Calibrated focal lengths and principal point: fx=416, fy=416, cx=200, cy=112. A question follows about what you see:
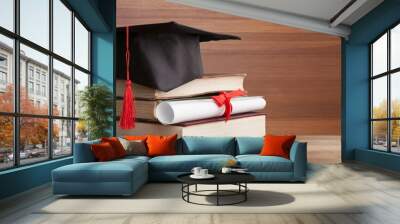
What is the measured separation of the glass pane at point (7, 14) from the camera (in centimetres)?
405

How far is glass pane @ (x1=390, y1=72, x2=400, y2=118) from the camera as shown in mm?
7090

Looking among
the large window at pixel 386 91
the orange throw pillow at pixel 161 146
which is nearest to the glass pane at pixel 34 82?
the orange throw pillow at pixel 161 146

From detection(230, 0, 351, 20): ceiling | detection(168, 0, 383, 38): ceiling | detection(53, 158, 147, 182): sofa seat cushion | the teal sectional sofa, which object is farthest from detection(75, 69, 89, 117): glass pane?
detection(230, 0, 351, 20): ceiling

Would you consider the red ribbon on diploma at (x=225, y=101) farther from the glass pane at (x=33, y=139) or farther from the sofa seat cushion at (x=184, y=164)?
the glass pane at (x=33, y=139)

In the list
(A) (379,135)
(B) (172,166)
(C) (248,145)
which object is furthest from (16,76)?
(A) (379,135)

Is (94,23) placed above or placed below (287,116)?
above

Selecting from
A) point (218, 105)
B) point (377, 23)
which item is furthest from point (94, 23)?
point (377, 23)

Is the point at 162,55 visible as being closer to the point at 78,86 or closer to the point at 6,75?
the point at 78,86

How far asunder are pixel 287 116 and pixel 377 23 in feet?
7.74

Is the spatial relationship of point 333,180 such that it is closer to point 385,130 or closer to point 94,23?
point 385,130

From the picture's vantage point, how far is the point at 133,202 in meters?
4.02

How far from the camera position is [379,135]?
7867 mm

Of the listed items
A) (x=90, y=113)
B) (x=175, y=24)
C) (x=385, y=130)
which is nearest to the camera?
(x=90, y=113)

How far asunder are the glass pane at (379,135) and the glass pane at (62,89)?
5505 mm
